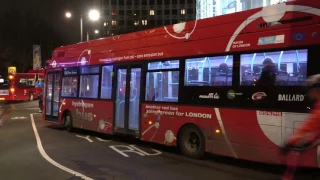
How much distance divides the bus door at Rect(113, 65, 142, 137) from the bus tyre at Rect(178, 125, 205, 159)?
189 centimetres

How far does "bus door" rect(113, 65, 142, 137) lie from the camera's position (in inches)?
419

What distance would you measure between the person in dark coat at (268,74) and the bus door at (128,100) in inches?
167

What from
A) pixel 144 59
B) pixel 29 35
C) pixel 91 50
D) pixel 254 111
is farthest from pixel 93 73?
pixel 29 35

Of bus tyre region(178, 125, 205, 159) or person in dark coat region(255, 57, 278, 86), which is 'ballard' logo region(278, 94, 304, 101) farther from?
bus tyre region(178, 125, 205, 159)

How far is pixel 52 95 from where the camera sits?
51.2 ft

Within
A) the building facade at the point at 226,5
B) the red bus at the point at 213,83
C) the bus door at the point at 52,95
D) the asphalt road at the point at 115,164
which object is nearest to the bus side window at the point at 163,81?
the red bus at the point at 213,83

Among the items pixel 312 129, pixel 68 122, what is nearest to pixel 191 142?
pixel 312 129

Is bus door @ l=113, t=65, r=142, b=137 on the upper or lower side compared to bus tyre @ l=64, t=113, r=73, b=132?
upper

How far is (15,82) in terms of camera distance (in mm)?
36188

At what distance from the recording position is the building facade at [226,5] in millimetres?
22553

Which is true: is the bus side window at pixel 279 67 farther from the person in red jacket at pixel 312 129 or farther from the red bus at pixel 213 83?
the person in red jacket at pixel 312 129

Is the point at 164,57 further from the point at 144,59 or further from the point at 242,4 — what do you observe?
the point at 242,4

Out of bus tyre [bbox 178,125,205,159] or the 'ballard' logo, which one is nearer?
the 'ballard' logo

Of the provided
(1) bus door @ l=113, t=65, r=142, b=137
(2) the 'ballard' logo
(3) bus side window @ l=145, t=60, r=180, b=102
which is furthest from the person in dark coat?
(1) bus door @ l=113, t=65, r=142, b=137
